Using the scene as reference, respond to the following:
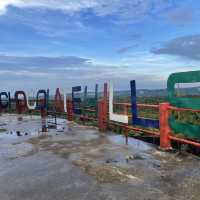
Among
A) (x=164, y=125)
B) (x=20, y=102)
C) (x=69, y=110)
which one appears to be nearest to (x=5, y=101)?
(x=20, y=102)

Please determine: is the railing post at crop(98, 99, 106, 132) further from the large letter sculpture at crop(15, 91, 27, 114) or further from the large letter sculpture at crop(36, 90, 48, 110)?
the large letter sculpture at crop(15, 91, 27, 114)

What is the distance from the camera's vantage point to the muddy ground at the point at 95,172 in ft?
15.2

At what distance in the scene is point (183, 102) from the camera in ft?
24.0

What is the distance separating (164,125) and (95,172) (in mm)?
2703

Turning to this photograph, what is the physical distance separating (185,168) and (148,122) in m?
2.76

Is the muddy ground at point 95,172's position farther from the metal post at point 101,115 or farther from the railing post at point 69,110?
the railing post at point 69,110

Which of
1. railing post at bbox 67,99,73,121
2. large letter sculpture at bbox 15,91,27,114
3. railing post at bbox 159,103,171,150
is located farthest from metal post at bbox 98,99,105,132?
large letter sculpture at bbox 15,91,27,114

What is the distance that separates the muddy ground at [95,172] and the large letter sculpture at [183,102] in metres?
0.66

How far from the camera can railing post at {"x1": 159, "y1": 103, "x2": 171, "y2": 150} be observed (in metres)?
7.60

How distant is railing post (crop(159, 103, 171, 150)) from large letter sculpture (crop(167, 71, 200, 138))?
17 centimetres

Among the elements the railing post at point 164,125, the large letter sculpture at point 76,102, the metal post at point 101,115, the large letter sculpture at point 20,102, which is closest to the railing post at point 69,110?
the large letter sculpture at point 76,102

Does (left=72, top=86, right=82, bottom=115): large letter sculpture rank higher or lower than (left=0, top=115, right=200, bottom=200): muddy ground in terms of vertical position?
higher

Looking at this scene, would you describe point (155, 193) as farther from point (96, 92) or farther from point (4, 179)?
point (96, 92)

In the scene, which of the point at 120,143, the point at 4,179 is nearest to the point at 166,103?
the point at 120,143
